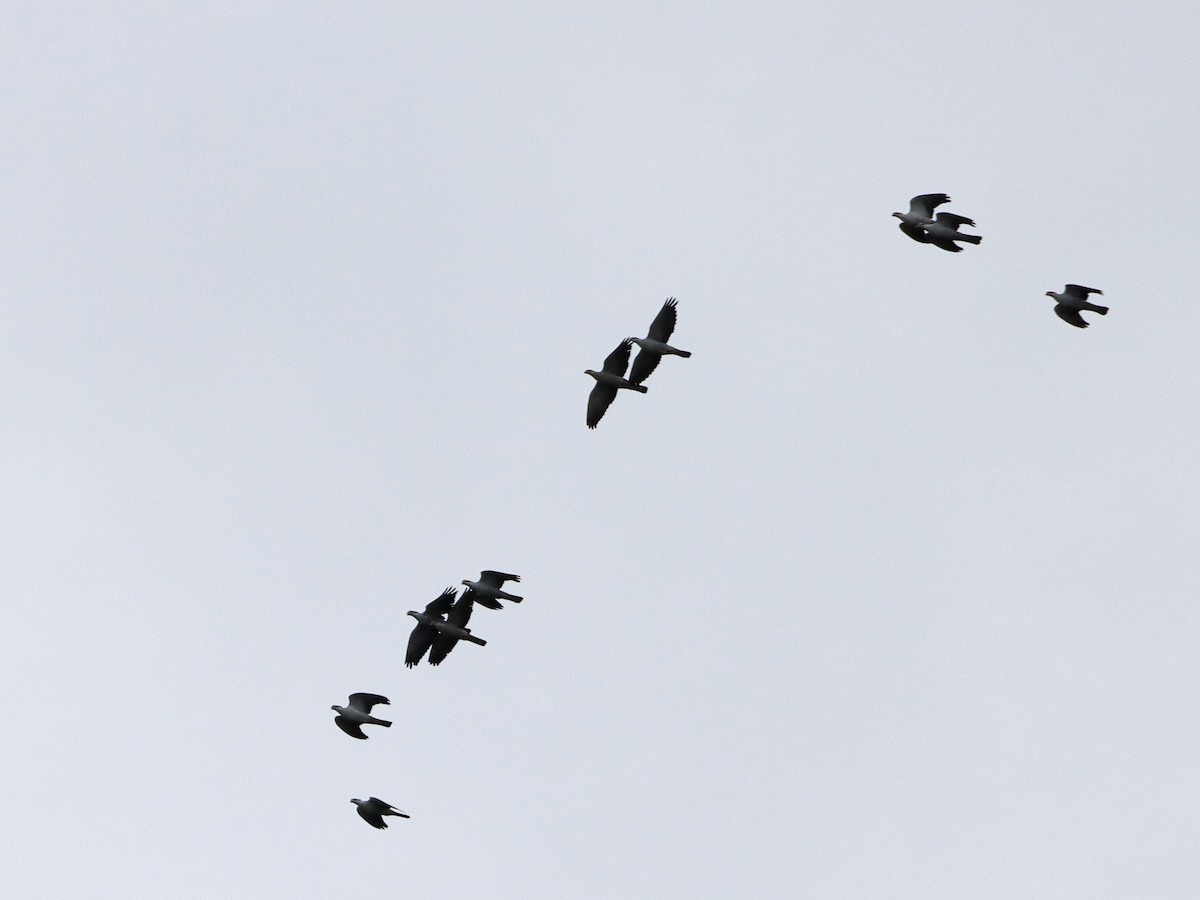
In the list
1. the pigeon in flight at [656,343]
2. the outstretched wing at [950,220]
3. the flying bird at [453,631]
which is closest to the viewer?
the outstretched wing at [950,220]

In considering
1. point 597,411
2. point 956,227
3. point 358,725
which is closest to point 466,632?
point 358,725

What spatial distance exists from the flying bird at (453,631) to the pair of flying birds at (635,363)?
23.8ft

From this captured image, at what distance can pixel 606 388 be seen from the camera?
200 ft

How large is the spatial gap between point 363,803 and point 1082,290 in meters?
27.7

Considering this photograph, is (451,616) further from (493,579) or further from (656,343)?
(656,343)

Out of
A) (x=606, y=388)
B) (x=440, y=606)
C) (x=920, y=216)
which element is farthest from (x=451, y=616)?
(x=920, y=216)

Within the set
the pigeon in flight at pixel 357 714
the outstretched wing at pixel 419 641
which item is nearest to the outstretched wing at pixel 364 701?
the pigeon in flight at pixel 357 714

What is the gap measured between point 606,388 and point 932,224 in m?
11.7

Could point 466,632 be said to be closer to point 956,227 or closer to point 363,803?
point 363,803

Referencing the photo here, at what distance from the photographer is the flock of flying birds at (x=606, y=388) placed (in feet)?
189

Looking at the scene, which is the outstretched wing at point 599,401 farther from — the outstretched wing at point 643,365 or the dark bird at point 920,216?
the dark bird at point 920,216

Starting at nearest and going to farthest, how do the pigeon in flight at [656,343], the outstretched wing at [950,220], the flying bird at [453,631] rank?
the outstretched wing at [950,220] < the pigeon in flight at [656,343] < the flying bird at [453,631]

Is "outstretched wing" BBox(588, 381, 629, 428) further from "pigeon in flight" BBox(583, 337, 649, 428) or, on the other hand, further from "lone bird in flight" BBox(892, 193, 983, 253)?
"lone bird in flight" BBox(892, 193, 983, 253)

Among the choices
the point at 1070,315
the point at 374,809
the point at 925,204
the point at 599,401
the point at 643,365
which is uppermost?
the point at 925,204
